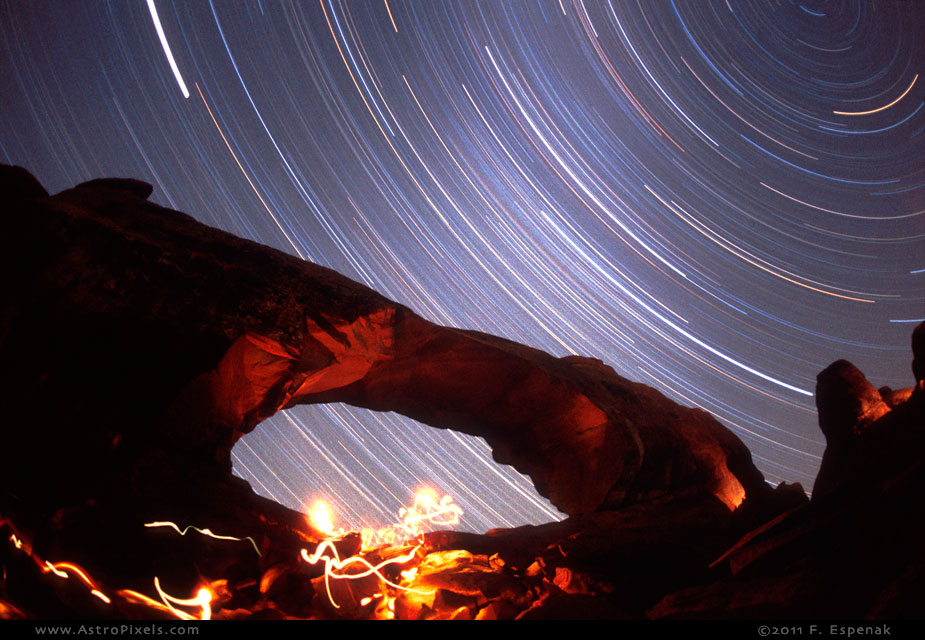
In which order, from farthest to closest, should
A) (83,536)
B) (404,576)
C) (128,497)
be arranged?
(404,576) < (128,497) < (83,536)

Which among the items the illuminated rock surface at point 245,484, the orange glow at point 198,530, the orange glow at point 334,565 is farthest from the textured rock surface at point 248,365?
the orange glow at point 334,565

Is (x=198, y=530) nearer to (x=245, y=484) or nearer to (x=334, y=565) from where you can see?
(x=334, y=565)

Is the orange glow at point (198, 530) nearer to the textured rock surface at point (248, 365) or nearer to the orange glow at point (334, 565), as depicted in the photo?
the orange glow at point (334, 565)

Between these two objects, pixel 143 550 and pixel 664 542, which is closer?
pixel 143 550

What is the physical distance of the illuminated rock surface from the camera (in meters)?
5.68

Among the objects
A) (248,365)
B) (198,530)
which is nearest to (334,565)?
(198,530)

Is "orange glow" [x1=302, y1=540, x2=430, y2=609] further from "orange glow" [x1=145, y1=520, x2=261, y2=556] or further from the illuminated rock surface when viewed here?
"orange glow" [x1=145, y1=520, x2=261, y2=556]

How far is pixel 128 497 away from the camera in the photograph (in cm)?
651

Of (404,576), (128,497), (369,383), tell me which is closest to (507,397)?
(369,383)

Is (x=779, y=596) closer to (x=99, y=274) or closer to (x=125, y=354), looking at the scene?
(x=125, y=354)

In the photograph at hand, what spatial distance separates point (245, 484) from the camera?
26.2 feet

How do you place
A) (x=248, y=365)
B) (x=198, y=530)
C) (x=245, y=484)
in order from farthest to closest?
(x=248, y=365) → (x=245, y=484) → (x=198, y=530)

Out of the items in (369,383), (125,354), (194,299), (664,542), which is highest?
(194,299)

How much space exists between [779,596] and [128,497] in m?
8.70
